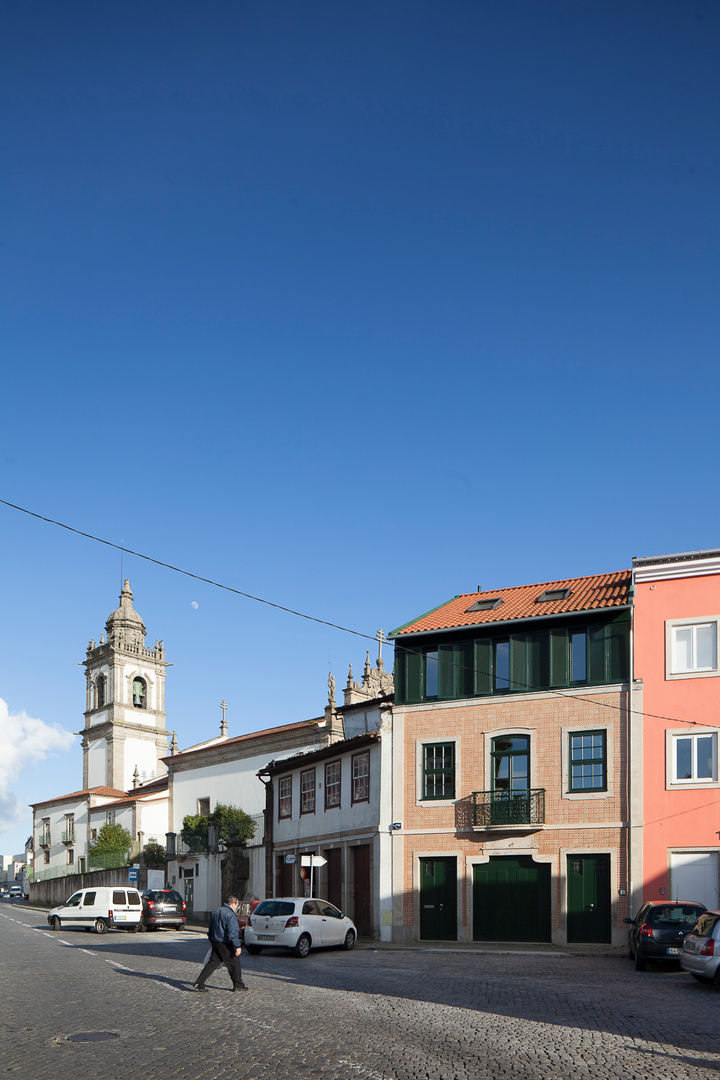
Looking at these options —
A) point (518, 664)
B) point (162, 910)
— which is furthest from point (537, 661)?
point (162, 910)

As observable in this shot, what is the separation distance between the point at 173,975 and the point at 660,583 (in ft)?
61.6

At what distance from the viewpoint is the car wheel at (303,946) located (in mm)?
26781

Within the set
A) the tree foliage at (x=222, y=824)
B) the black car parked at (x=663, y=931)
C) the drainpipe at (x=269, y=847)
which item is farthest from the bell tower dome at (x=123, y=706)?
the black car parked at (x=663, y=931)

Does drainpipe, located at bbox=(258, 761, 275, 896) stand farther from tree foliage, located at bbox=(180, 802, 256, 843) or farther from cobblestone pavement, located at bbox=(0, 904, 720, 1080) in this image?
cobblestone pavement, located at bbox=(0, 904, 720, 1080)

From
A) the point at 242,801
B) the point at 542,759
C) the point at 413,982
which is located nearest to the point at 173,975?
the point at 413,982

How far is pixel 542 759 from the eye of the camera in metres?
34.2

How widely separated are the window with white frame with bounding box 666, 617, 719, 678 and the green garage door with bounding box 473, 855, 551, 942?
7.02 m

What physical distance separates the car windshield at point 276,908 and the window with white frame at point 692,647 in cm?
1282

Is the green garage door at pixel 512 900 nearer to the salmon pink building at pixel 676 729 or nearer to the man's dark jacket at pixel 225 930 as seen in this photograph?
the salmon pink building at pixel 676 729

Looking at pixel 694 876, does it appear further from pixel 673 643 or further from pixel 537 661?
pixel 537 661

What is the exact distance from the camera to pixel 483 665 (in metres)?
35.8

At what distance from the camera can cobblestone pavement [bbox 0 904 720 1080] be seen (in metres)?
11.3

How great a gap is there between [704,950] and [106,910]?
25.1 m

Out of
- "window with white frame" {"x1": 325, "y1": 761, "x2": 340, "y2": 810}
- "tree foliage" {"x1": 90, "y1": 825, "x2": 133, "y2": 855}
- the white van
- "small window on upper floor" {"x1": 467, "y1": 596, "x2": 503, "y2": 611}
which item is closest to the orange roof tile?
"small window on upper floor" {"x1": 467, "y1": 596, "x2": 503, "y2": 611}
